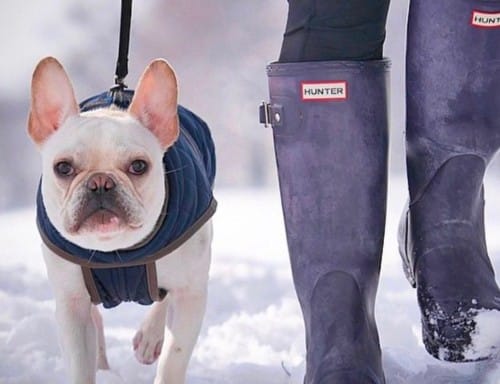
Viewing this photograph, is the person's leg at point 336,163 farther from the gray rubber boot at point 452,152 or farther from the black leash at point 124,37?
the black leash at point 124,37

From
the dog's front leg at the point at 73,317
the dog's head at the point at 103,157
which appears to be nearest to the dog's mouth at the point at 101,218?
the dog's head at the point at 103,157

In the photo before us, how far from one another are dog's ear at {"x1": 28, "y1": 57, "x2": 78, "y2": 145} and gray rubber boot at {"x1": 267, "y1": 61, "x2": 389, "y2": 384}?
28 cm

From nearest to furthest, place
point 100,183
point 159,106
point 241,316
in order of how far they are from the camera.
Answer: point 100,183, point 159,106, point 241,316

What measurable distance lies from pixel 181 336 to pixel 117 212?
26 centimetres

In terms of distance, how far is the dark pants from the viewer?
3.95 ft

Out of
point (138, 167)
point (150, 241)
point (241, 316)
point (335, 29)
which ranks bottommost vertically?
point (241, 316)

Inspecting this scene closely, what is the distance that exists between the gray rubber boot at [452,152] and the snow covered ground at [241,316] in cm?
10

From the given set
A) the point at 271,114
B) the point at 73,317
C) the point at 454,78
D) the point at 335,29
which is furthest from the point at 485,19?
the point at 73,317

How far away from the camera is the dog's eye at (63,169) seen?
1182mm

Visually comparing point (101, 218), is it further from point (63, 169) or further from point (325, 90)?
point (325, 90)

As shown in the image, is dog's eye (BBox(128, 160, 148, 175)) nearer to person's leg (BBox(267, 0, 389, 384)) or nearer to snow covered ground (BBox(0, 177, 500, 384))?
person's leg (BBox(267, 0, 389, 384))

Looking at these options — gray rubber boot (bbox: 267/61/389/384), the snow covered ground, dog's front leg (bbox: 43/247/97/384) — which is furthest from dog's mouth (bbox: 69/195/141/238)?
the snow covered ground

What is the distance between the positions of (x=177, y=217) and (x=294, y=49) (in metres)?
0.28

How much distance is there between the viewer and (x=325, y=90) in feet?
4.01
